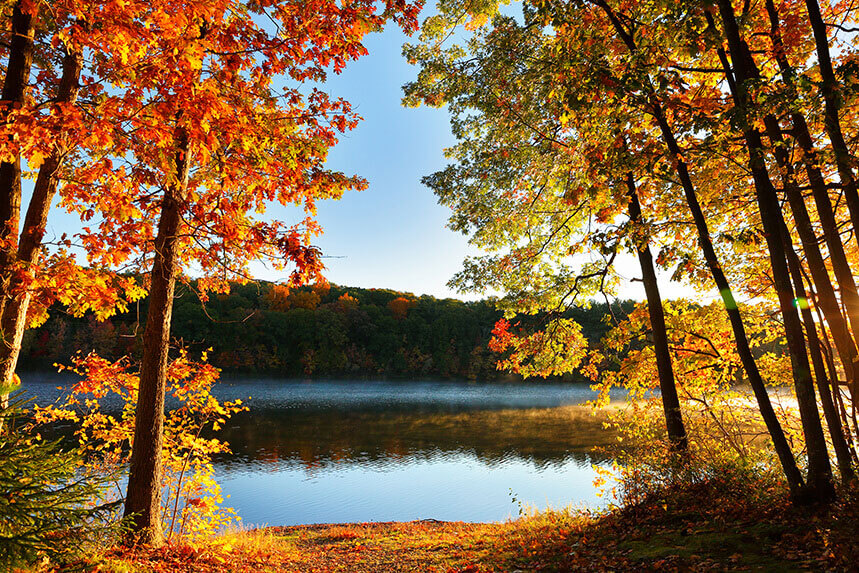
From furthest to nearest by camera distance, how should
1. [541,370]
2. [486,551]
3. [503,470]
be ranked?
[503,470]
[541,370]
[486,551]

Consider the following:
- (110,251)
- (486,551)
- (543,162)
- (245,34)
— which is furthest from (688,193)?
(110,251)

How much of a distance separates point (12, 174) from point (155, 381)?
10.1 ft

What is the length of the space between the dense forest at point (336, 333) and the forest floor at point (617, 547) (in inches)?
2339

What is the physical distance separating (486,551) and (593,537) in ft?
6.52

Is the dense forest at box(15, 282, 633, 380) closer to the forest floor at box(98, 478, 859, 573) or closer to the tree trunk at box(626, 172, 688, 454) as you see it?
the tree trunk at box(626, 172, 688, 454)

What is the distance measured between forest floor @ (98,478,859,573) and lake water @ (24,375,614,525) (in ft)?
11.1

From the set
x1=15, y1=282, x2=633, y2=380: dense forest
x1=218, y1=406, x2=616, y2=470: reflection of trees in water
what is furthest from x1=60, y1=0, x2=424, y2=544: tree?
A: x1=15, y1=282, x2=633, y2=380: dense forest

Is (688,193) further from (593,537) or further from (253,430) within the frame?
(253,430)

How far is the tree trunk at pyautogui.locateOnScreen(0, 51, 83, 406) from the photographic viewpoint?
17.4 feet

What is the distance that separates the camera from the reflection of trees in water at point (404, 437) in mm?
23047

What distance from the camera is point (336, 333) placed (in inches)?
3250

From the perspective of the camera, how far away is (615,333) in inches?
362

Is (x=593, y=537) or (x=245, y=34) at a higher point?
(x=245, y=34)

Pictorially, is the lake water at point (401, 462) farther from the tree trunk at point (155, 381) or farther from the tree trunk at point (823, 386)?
the tree trunk at point (155, 381)
